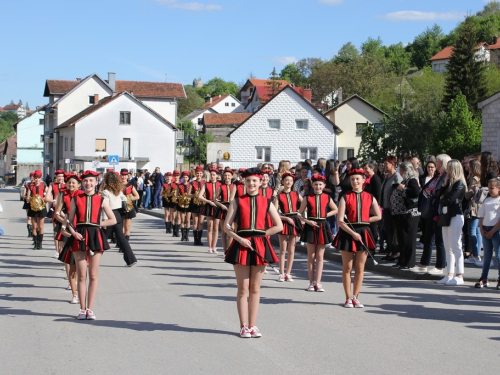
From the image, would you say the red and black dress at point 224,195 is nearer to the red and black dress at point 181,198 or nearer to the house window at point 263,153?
the red and black dress at point 181,198

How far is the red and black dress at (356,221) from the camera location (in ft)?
32.0

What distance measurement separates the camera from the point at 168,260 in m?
15.8

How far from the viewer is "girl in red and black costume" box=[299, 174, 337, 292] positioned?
37.5ft

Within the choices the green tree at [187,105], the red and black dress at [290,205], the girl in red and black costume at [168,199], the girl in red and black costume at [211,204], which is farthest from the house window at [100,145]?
the green tree at [187,105]

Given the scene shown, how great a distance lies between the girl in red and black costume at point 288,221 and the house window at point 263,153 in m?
50.2

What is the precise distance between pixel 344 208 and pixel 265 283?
9.48ft

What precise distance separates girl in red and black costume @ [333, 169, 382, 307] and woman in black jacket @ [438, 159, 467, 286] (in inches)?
93.8

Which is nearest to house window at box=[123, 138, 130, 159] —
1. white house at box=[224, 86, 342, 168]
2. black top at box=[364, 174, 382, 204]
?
white house at box=[224, 86, 342, 168]

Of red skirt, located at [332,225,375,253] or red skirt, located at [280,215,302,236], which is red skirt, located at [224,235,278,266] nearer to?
red skirt, located at [332,225,375,253]

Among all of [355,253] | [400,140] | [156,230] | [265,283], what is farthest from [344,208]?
[400,140]

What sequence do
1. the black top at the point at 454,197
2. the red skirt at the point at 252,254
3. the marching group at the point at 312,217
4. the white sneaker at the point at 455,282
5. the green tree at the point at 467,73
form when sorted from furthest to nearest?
1. the green tree at the point at 467,73
2. the white sneaker at the point at 455,282
3. the black top at the point at 454,197
4. the marching group at the point at 312,217
5. the red skirt at the point at 252,254

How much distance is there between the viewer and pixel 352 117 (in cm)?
6969

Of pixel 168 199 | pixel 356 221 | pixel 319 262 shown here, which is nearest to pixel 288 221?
pixel 319 262

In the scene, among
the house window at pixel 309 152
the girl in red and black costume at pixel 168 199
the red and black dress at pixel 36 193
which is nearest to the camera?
the red and black dress at pixel 36 193
